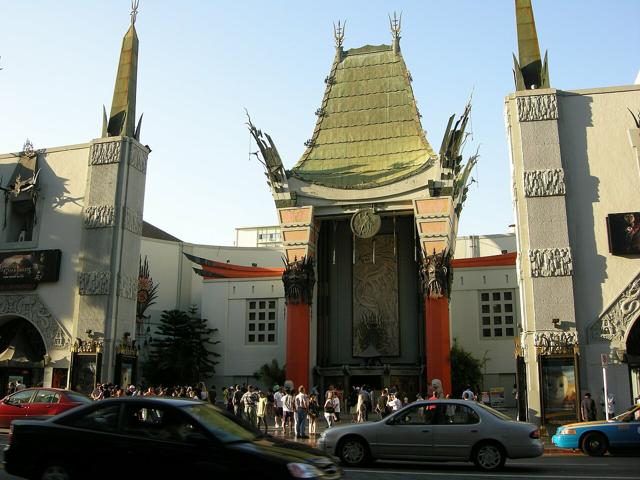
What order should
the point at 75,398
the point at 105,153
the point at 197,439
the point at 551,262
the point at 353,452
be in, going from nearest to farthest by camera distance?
the point at 197,439
the point at 353,452
the point at 75,398
the point at 551,262
the point at 105,153

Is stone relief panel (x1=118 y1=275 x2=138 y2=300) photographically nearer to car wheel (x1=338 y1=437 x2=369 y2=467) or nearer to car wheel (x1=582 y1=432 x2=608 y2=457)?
car wheel (x1=338 y1=437 x2=369 y2=467)

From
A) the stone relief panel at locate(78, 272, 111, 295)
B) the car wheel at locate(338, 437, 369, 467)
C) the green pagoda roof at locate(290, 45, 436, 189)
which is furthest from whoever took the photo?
the green pagoda roof at locate(290, 45, 436, 189)

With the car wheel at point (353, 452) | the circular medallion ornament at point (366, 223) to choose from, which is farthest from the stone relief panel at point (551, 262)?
the circular medallion ornament at point (366, 223)

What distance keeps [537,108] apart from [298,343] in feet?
53.9

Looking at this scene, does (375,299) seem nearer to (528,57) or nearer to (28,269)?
(528,57)

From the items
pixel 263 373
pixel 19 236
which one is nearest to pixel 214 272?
pixel 263 373

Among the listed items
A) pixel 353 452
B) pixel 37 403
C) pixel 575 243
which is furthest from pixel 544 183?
pixel 37 403

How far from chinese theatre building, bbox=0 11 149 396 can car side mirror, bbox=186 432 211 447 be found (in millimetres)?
17690

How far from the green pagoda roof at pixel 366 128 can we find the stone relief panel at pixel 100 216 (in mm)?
11984

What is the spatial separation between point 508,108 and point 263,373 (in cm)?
1999

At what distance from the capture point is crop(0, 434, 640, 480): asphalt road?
9.78 meters

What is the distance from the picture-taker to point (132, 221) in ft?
82.0

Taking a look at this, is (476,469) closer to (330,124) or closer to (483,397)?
(483,397)

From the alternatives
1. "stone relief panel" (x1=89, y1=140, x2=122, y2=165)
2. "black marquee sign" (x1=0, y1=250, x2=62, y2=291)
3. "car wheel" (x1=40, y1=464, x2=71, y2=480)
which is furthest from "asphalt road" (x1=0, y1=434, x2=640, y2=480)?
"stone relief panel" (x1=89, y1=140, x2=122, y2=165)
